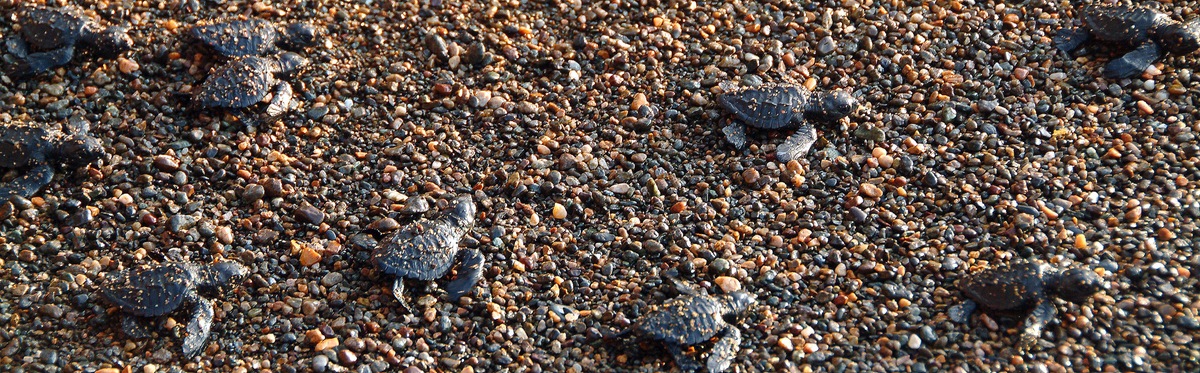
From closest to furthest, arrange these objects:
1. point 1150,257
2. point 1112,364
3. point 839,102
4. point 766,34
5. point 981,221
Answer: point 1112,364
point 1150,257
point 981,221
point 839,102
point 766,34

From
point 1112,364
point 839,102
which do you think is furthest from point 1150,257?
point 839,102

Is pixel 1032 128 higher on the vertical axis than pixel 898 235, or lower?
higher

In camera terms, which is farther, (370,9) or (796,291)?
(370,9)

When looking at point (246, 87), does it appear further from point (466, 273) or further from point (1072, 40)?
point (1072, 40)

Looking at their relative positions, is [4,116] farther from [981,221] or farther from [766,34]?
[981,221]

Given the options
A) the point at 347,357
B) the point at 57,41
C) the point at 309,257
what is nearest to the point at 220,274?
the point at 309,257

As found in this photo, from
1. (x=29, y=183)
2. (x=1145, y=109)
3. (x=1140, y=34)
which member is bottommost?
(x=29, y=183)

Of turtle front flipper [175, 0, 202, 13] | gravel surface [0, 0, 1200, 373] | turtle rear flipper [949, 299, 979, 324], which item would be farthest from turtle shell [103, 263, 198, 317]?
turtle rear flipper [949, 299, 979, 324]

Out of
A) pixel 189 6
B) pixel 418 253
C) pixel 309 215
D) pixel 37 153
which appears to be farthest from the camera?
pixel 189 6
